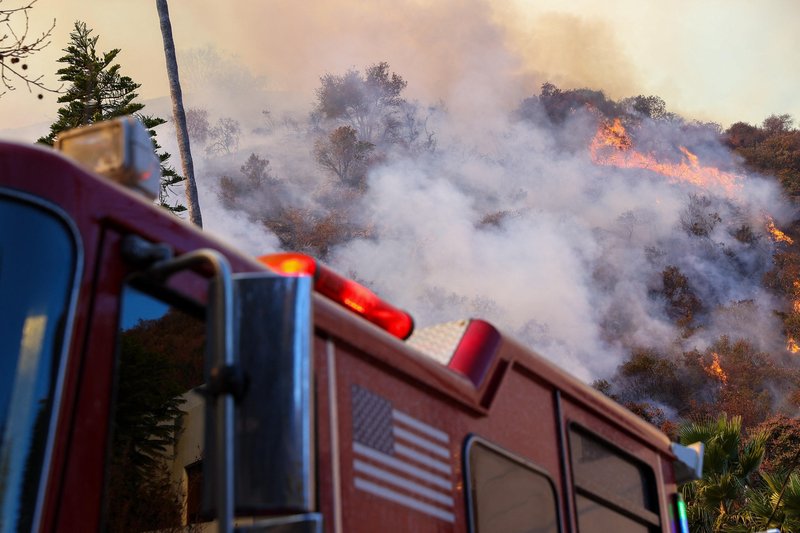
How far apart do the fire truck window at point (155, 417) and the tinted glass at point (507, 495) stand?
1.09 meters

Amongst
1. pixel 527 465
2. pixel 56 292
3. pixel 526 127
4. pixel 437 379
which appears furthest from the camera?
pixel 526 127

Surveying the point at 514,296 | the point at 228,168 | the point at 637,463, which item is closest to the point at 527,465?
the point at 637,463

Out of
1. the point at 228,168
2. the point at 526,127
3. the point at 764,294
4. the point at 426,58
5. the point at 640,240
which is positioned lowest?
the point at 764,294

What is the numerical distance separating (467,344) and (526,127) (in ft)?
364

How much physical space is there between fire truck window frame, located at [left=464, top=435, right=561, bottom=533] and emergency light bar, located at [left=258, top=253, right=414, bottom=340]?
47cm

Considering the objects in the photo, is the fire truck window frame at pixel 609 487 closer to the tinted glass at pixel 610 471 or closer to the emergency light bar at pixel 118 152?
the tinted glass at pixel 610 471

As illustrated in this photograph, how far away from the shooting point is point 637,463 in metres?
4.48

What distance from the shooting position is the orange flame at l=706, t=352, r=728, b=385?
265ft

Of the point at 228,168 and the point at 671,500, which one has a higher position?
the point at 228,168

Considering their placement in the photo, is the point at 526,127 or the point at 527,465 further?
the point at 526,127

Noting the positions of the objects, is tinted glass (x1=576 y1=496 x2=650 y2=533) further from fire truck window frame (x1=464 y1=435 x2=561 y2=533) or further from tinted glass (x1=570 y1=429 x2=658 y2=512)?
fire truck window frame (x1=464 y1=435 x2=561 y2=533)

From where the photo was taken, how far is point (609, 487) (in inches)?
165

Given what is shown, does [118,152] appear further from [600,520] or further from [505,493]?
[600,520]

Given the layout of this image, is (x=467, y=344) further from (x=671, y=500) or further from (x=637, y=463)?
(x=671, y=500)
